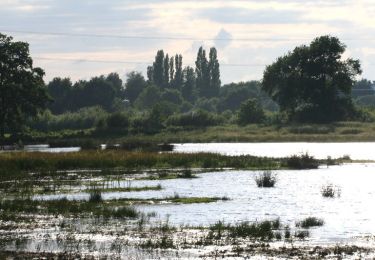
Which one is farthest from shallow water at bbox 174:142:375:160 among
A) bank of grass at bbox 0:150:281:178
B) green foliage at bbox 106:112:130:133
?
green foliage at bbox 106:112:130:133

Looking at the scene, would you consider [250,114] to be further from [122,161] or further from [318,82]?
[122,161]

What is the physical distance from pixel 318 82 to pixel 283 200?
10481cm

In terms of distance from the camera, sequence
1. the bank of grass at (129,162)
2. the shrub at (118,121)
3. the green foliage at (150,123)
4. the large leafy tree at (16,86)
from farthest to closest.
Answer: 1. the shrub at (118,121)
2. the green foliage at (150,123)
3. the large leafy tree at (16,86)
4. the bank of grass at (129,162)

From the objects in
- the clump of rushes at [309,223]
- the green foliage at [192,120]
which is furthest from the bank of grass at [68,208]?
the green foliage at [192,120]

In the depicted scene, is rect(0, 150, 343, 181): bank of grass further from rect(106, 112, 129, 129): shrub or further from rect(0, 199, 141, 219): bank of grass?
rect(106, 112, 129, 129): shrub

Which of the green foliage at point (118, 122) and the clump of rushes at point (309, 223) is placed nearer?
the clump of rushes at point (309, 223)

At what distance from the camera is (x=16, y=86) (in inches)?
4653

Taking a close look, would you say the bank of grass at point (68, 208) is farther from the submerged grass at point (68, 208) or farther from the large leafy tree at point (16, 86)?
the large leafy tree at point (16, 86)

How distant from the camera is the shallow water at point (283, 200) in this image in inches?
1389

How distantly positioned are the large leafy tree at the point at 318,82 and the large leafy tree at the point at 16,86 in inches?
1879

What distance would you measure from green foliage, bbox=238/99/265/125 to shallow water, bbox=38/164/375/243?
289 ft

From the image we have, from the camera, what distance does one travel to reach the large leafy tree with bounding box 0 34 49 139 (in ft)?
389

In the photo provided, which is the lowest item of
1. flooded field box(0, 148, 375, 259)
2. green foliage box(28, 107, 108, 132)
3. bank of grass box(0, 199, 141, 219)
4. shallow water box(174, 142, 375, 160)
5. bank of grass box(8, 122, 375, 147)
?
shallow water box(174, 142, 375, 160)

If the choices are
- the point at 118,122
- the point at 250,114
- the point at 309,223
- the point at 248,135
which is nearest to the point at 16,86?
the point at 118,122
